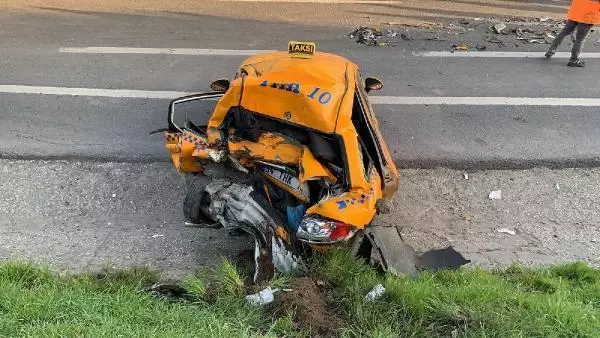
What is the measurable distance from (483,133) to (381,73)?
2.00 metres

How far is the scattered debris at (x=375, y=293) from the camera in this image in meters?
3.81

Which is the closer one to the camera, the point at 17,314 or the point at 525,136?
the point at 17,314

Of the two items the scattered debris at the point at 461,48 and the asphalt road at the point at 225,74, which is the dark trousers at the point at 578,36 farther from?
the scattered debris at the point at 461,48

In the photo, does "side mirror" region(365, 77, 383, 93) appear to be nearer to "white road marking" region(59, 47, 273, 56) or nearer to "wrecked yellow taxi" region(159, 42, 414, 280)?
"wrecked yellow taxi" region(159, 42, 414, 280)

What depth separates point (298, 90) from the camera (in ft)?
13.7

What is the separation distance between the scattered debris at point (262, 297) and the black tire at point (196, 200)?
0.82m

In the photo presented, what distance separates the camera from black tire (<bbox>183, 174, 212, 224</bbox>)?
428cm

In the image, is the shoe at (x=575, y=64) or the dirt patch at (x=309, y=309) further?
the shoe at (x=575, y=64)

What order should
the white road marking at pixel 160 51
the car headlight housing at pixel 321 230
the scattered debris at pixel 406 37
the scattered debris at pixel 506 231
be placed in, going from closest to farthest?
the car headlight housing at pixel 321 230, the scattered debris at pixel 506 231, the white road marking at pixel 160 51, the scattered debris at pixel 406 37

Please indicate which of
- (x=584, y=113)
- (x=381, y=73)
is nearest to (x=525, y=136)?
(x=584, y=113)

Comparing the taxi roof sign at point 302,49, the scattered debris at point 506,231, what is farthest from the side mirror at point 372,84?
the scattered debris at point 506,231

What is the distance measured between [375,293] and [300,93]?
150 centimetres

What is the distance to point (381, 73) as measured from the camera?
8047mm

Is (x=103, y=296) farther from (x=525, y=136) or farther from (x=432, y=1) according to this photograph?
(x=432, y=1)
